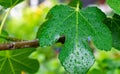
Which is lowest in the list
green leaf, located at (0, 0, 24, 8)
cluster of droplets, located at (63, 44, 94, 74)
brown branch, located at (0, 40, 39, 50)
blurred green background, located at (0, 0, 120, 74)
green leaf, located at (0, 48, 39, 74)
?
blurred green background, located at (0, 0, 120, 74)

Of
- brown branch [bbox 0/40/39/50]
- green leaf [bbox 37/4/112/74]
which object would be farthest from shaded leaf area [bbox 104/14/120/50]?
brown branch [bbox 0/40/39/50]

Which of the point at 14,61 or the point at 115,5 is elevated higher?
the point at 115,5

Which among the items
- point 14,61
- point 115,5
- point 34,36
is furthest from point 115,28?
point 34,36

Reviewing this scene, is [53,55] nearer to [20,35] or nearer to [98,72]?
[20,35]

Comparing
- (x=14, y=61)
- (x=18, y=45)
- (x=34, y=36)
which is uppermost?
(x=18, y=45)

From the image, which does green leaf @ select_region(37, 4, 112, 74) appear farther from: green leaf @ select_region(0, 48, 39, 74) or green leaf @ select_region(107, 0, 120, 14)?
green leaf @ select_region(0, 48, 39, 74)

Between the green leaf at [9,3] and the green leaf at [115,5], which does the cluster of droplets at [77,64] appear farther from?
the green leaf at [9,3]

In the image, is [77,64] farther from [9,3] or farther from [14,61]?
[14,61]
